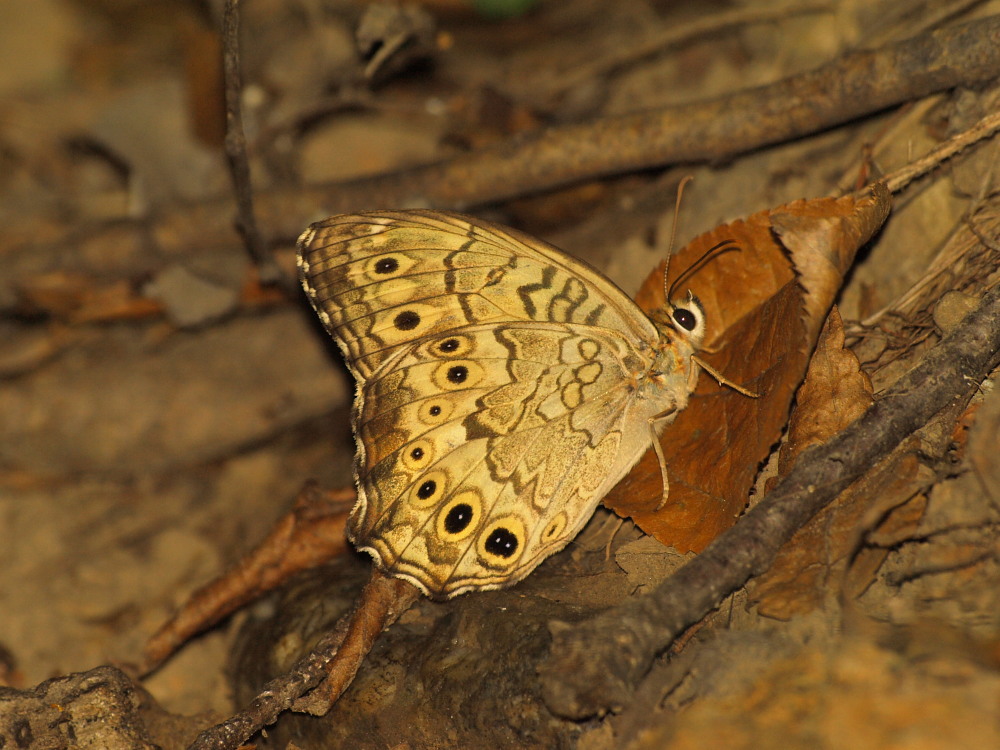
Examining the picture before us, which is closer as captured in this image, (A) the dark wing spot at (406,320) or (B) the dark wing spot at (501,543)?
(B) the dark wing spot at (501,543)

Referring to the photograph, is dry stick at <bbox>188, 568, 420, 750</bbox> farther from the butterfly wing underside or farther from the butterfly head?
the butterfly head

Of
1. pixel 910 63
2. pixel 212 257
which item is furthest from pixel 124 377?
pixel 910 63


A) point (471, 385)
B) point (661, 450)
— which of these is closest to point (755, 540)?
point (661, 450)

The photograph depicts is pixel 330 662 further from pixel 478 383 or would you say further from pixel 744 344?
pixel 744 344

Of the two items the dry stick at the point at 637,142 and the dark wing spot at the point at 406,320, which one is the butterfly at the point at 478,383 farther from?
the dry stick at the point at 637,142

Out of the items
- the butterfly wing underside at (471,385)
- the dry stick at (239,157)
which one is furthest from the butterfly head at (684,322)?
the dry stick at (239,157)

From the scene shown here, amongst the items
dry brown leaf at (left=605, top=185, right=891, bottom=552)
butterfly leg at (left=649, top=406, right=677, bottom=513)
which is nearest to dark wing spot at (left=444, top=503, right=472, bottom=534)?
dry brown leaf at (left=605, top=185, right=891, bottom=552)

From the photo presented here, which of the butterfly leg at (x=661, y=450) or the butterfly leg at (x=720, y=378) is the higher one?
the butterfly leg at (x=720, y=378)
